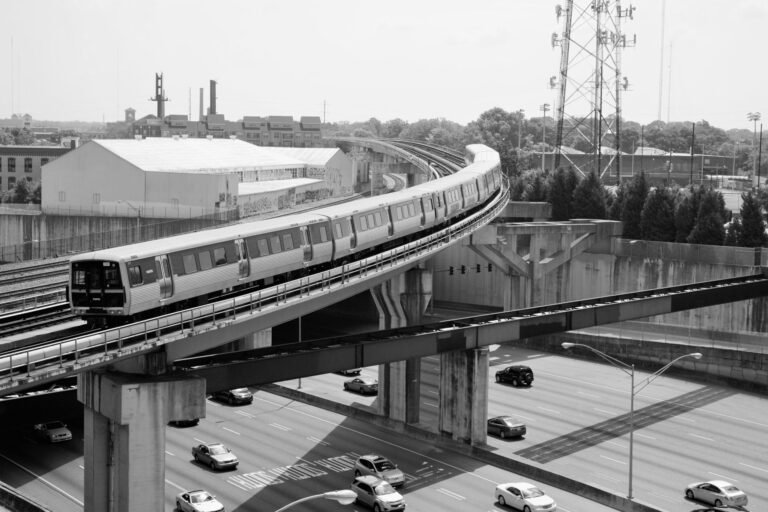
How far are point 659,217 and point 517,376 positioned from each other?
2940 cm

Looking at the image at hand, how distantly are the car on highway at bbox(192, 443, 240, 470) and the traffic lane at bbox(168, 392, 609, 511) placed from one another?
42 cm

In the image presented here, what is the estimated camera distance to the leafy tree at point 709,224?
79750 millimetres

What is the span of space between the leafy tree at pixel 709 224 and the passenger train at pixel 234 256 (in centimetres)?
3174

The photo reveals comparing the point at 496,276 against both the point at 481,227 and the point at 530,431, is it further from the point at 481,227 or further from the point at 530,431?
the point at 530,431

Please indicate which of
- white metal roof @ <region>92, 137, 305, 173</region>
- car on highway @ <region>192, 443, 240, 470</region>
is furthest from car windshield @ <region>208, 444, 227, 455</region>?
white metal roof @ <region>92, 137, 305, 173</region>

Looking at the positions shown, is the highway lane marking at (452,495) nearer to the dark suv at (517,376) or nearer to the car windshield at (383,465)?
the car windshield at (383,465)

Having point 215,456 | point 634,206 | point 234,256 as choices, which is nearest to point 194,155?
point 634,206

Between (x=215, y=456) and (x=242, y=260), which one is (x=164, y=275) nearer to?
(x=242, y=260)

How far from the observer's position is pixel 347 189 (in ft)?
399

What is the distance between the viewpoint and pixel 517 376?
6138 cm

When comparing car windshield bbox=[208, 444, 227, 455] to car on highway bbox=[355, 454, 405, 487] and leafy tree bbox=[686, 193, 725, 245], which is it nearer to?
car on highway bbox=[355, 454, 405, 487]

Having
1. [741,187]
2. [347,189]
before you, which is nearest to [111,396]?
[347,189]

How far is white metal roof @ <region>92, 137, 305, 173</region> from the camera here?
9275 cm

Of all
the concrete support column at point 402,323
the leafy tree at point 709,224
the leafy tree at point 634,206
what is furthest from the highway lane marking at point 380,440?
the leafy tree at point 634,206
